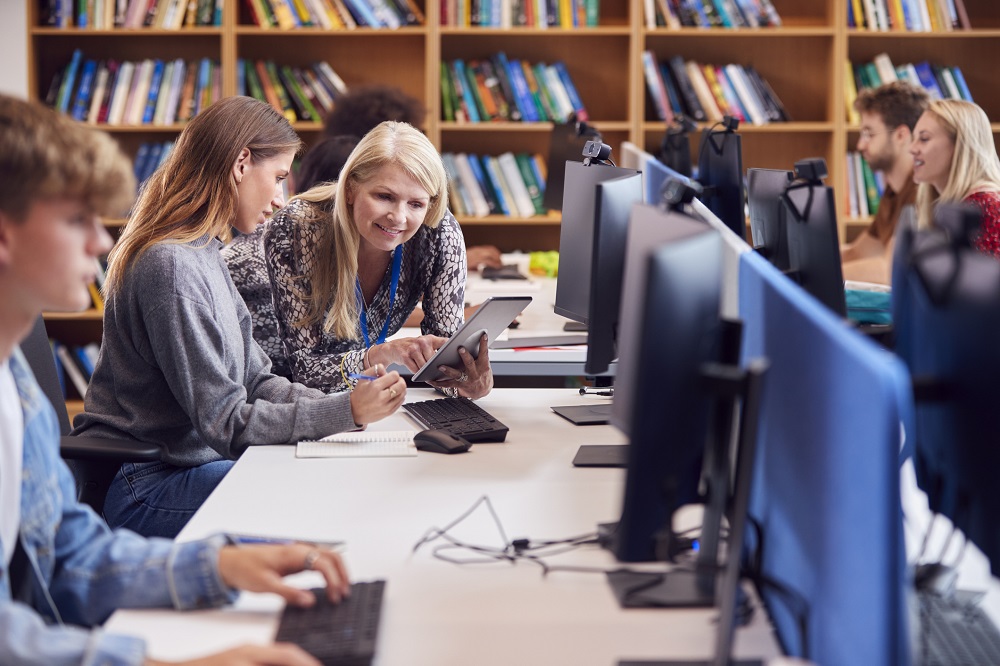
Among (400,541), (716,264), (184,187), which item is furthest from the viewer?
(184,187)

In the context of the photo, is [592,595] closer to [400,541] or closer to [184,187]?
[400,541]

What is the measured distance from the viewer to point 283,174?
2156 mm

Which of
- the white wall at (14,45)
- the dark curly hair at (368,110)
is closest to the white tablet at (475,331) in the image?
the dark curly hair at (368,110)

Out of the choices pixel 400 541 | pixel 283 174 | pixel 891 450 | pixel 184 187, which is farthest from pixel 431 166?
pixel 891 450

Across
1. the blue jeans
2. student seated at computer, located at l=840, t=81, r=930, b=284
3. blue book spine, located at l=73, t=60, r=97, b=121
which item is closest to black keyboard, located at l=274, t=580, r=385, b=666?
the blue jeans

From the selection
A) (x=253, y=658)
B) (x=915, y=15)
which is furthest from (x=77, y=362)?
(x=253, y=658)

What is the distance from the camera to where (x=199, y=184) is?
199 cm

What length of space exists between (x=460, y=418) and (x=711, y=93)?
9.69 ft

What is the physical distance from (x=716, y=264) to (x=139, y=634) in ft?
2.38

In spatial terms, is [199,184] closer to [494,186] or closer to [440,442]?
[440,442]

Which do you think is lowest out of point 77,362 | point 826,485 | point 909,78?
point 77,362

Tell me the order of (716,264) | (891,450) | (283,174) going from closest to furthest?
(891,450)
(716,264)
(283,174)

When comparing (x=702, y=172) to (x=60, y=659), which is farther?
(x=702, y=172)

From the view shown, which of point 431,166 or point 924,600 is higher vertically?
point 431,166
